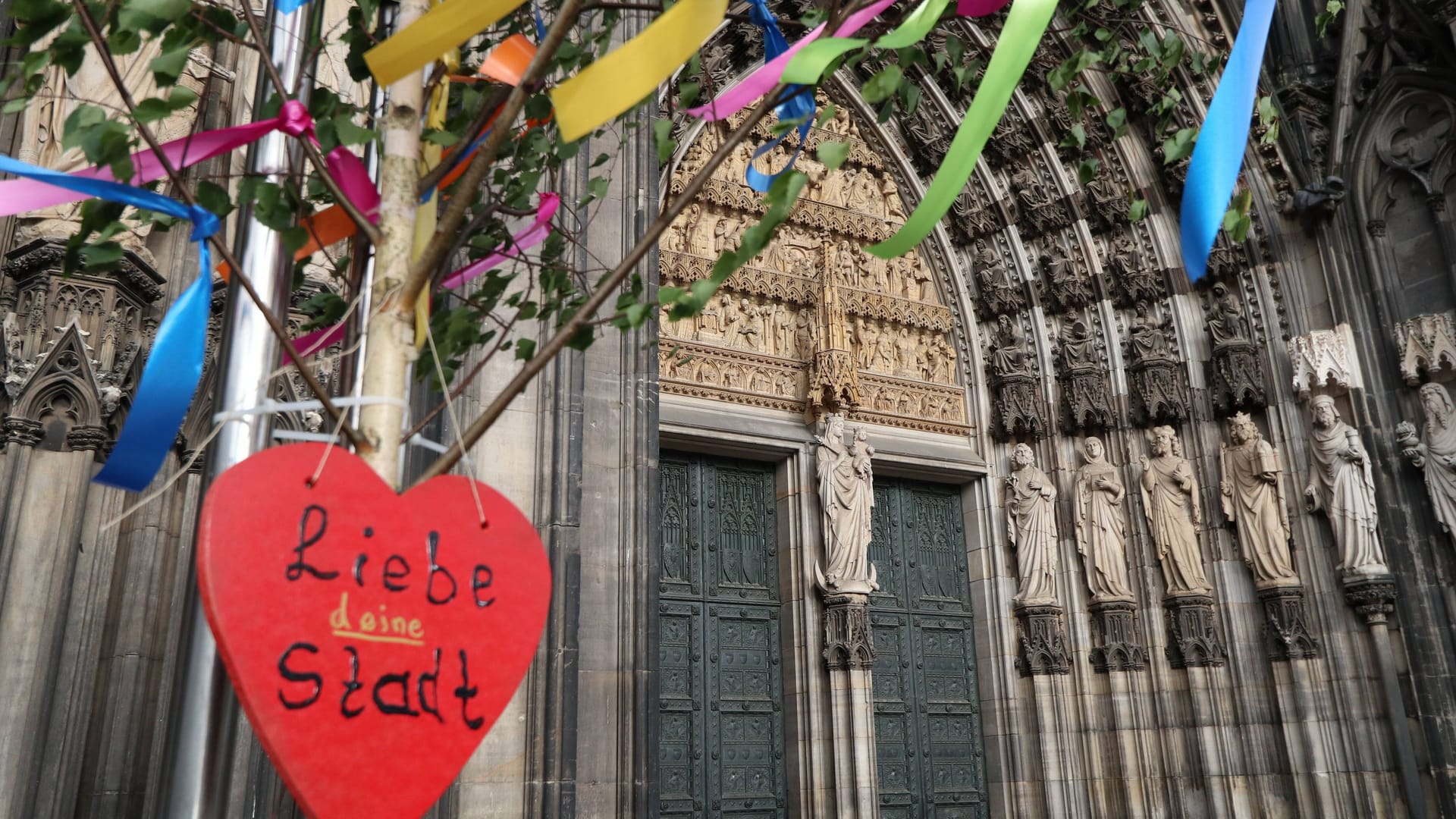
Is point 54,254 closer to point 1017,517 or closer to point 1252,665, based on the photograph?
point 1017,517

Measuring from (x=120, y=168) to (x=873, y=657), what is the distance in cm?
738

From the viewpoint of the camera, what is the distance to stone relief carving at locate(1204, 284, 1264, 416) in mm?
9180

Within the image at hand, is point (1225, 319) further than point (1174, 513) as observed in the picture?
Yes

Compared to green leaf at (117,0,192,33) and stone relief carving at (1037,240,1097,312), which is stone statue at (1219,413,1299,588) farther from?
green leaf at (117,0,192,33)

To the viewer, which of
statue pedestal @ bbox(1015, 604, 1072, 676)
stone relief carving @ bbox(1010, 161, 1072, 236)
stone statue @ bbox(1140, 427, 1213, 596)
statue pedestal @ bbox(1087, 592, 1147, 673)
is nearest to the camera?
stone statue @ bbox(1140, 427, 1213, 596)

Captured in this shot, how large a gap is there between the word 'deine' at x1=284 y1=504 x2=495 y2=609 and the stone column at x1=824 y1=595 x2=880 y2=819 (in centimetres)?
681

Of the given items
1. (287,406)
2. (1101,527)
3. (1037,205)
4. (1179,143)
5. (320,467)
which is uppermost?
(1037,205)

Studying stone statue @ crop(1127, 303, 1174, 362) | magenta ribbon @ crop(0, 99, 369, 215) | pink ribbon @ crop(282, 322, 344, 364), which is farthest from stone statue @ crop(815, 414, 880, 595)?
magenta ribbon @ crop(0, 99, 369, 215)

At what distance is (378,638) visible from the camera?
1.59 m

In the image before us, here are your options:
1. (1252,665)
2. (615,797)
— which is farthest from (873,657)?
(615,797)

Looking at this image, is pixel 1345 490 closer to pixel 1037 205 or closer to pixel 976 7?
pixel 1037 205

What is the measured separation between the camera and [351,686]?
1561 mm

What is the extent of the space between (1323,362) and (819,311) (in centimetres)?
421

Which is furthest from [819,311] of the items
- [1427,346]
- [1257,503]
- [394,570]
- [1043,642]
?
[394,570]
